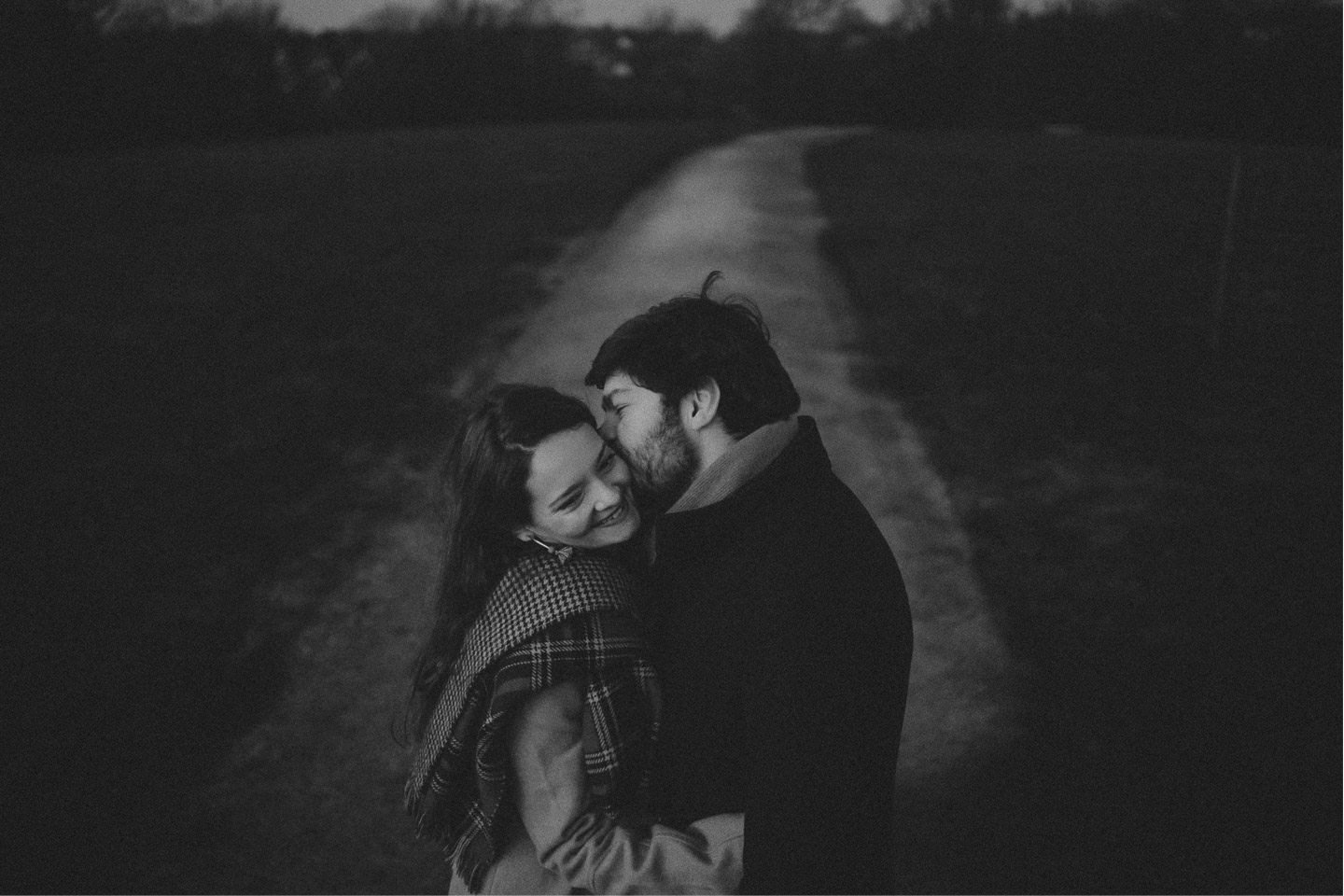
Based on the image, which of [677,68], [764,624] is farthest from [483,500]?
[677,68]

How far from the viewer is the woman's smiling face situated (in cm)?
188

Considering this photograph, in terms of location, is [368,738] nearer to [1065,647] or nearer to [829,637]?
[829,637]

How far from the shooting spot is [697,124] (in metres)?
22.9

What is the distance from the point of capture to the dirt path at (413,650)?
355cm

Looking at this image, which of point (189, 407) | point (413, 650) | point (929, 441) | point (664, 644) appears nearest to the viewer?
point (664, 644)

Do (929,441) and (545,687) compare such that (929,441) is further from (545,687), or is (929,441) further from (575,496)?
(545,687)

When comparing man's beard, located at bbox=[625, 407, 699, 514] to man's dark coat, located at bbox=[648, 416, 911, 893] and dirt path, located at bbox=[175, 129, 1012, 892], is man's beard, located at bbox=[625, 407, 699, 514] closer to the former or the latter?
man's dark coat, located at bbox=[648, 416, 911, 893]

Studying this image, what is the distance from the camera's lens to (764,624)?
159 centimetres

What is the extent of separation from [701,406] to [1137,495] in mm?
5662

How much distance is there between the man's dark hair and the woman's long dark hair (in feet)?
0.53

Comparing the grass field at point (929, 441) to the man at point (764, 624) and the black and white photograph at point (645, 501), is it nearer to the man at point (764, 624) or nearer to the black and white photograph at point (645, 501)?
the black and white photograph at point (645, 501)

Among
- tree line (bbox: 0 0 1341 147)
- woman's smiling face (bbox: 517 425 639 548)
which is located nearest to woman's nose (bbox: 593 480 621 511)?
woman's smiling face (bbox: 517 425 639 548)

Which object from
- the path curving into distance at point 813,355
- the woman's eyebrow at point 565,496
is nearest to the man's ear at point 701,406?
the woman's eyebrow at point 565,496

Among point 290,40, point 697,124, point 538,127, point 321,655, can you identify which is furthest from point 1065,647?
point 697,124
